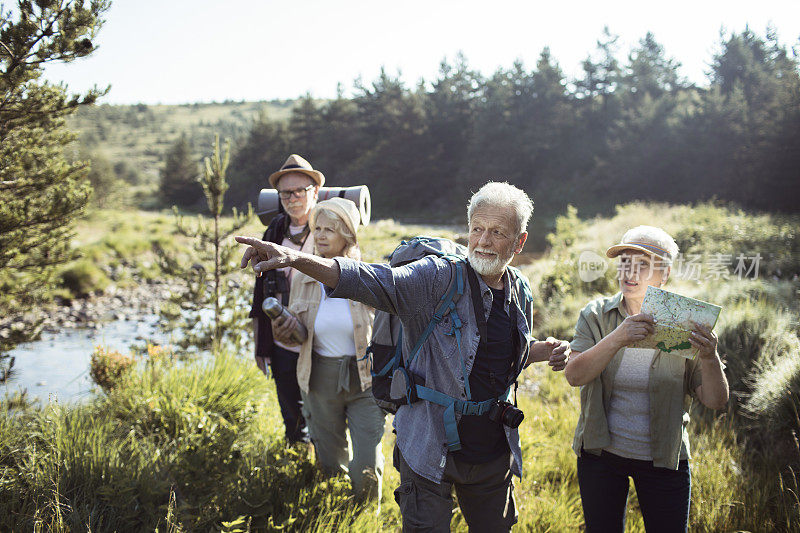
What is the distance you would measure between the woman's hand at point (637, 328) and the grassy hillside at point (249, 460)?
1.81 meters

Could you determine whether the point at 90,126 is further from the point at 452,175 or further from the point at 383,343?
the point at 383,343

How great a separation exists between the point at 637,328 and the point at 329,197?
2551mm

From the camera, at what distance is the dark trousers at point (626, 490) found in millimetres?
2629

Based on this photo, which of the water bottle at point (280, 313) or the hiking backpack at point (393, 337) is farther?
the water bottle at point (280, 313)

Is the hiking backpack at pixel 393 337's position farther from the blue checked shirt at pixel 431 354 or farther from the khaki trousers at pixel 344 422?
the khaki trousers at pixel 344 422

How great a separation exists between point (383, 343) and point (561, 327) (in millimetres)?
7758

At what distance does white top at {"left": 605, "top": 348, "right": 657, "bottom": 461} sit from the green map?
38 centimetres

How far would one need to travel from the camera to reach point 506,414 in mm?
2430

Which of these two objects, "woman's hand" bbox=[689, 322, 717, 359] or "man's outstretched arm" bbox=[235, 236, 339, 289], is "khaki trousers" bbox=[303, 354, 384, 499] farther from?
"woman's hand" bbox=[689, 322, 717, 359]

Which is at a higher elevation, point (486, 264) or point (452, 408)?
point (486, 264)

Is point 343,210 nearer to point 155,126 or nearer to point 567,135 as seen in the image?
point 567,135

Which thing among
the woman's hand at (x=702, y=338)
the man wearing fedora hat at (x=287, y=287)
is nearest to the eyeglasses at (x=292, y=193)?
the man wearing fedora hat at (x=287, y=287)

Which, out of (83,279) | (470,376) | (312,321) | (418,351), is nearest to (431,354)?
(418,351)

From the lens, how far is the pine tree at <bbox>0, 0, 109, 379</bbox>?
3.83 metres
